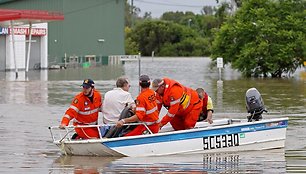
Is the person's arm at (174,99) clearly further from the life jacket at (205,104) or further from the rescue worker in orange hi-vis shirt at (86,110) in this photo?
the life jacket at (205,104)

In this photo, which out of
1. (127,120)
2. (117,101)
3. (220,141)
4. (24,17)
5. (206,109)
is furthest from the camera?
(24,17)

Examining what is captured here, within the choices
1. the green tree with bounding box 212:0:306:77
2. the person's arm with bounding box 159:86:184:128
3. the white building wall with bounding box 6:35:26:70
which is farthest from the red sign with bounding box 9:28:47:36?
the person's arm with bounding box 159:86:184:128

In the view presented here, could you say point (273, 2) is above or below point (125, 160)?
above

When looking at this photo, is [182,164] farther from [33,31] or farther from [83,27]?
[83,27]

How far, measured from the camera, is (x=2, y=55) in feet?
219

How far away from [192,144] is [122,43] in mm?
78683

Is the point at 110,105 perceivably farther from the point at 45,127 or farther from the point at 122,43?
the point at 122,43

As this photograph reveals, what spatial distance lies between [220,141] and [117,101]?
2.13m

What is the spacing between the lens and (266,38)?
5519 cm

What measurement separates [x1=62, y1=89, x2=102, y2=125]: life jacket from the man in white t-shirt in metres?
0.18

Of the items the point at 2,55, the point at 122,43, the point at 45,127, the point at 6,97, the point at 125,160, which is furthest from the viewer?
the point at 122,43

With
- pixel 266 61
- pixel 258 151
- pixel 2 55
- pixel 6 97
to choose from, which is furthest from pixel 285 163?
pixel 2 55

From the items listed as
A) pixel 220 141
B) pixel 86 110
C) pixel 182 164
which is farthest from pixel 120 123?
pixel 220 141

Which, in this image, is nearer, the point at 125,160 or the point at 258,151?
the point at 125,160
